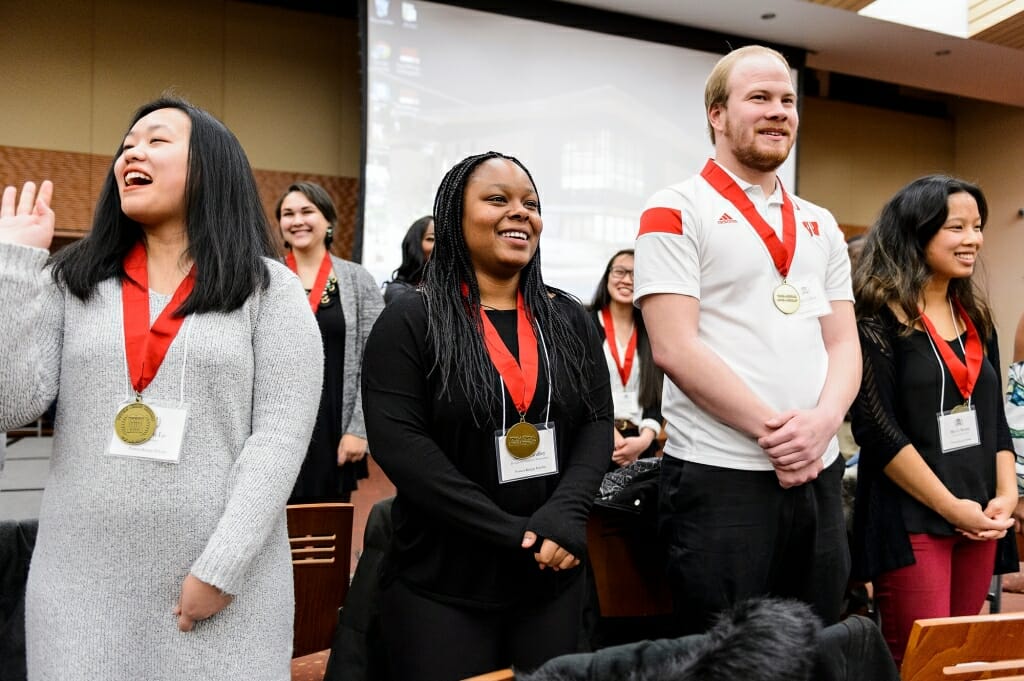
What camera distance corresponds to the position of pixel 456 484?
1.28m

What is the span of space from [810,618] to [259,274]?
0.93m

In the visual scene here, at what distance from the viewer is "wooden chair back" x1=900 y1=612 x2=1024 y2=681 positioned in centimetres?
103

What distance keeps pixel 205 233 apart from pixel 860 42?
23.2 ft

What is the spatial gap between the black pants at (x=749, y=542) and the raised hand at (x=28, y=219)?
46.4 inches

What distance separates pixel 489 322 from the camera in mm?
1423

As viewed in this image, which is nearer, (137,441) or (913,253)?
(137,441)

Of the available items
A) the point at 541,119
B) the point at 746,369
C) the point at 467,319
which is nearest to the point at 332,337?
the point at 467,319

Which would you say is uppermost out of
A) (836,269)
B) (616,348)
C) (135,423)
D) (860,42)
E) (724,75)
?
(860,42)

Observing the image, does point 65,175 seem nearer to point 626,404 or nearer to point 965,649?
point 626,404

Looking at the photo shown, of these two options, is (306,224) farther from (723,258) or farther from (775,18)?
(775,18)

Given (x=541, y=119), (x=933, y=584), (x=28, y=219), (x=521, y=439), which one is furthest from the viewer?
(x=541, y=119)

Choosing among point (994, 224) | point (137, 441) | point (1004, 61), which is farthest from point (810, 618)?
point (994, 224)

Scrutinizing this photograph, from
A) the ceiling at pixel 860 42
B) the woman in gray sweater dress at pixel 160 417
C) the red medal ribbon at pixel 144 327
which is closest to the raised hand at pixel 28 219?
the woman in gray sweater dress at pixel 160 417

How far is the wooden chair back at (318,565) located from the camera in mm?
1758
